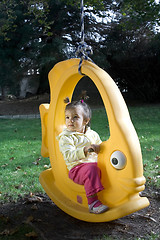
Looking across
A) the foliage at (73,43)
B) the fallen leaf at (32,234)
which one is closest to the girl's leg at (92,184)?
the fallen leaf at (32,234)

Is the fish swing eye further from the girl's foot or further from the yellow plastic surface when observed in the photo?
the girl's foot

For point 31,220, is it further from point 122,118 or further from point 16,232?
point 122,118

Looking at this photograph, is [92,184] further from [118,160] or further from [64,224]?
[64,224]

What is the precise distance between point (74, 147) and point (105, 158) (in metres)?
0.37

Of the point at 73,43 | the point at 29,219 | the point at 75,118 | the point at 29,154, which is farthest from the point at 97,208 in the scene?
the point at 73,43

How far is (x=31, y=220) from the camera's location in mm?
2598

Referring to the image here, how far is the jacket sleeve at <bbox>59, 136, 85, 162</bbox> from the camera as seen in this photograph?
8.08 ft

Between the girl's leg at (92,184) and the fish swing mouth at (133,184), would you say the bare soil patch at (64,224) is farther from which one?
the fish swing mouth at (133,184)

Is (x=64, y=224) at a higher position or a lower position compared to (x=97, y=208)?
lower

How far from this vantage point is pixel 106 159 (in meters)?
2.25

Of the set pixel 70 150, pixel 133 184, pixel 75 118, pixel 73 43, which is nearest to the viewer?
pixel 133 184

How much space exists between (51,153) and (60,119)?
1.25ft

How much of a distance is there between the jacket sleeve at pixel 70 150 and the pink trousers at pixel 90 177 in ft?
0.31

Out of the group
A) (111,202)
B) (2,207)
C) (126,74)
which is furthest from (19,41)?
(111,202)
